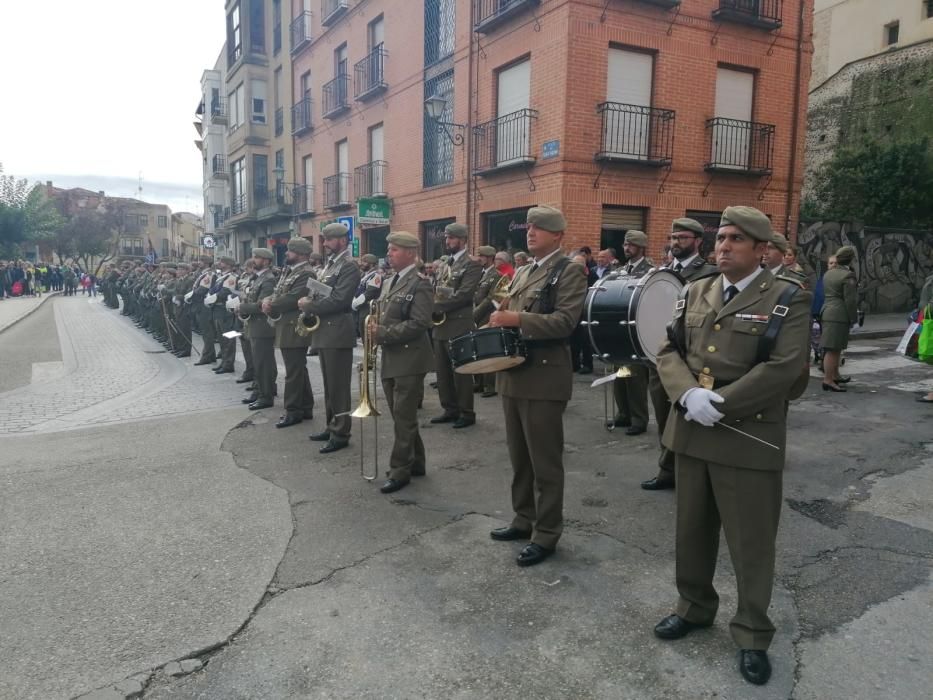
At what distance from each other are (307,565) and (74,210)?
272ft

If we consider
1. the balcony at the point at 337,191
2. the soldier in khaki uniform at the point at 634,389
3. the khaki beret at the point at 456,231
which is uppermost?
the balcony at the point at 337,191

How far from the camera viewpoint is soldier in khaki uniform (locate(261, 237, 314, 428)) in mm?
7273

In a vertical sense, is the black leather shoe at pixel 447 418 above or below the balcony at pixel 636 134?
below

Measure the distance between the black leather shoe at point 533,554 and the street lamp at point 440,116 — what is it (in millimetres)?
12888

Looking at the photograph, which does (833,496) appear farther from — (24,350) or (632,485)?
(24,350)

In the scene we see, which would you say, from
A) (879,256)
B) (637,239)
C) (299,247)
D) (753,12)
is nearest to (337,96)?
(753,12)

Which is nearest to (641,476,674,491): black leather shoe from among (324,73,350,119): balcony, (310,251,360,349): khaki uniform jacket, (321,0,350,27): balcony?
(310,251,360,349): khaki uniform jacket

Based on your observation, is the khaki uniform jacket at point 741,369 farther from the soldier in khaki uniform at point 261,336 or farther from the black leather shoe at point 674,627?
the soldier in khaki uniform at point 261,336

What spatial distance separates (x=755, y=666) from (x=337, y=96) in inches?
909

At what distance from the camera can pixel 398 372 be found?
5.38 m

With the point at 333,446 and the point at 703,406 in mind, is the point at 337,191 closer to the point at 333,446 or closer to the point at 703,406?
the point at 333,446

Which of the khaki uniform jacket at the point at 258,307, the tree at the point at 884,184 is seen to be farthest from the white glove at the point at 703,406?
the tree at the point at 884,184

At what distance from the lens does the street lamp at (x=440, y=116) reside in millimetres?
15000

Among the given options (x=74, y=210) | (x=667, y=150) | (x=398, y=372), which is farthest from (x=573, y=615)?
(x=74, y=210)
